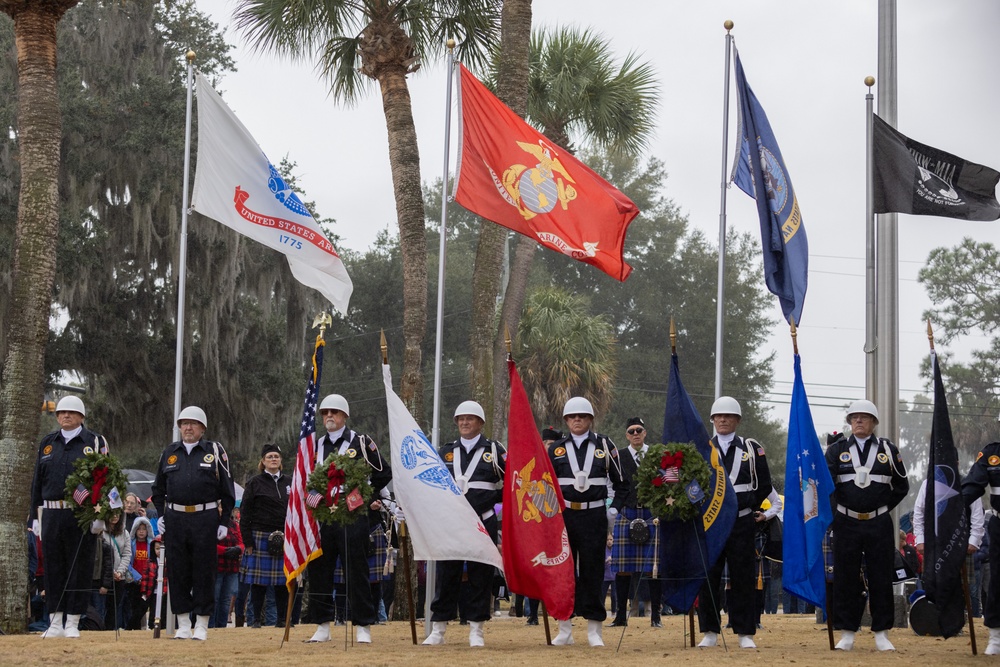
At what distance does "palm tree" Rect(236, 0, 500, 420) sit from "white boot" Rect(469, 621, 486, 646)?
596 cm

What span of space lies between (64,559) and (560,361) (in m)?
21.5

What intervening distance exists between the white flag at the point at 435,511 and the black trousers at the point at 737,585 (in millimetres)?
1806

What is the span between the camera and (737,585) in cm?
1155

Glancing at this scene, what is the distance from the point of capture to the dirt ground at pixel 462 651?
997 centimetres

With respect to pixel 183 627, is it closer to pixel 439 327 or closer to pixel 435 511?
pixel 435 511

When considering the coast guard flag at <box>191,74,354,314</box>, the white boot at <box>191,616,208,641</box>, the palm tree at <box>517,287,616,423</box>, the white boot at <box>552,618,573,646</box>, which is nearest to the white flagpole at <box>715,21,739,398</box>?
the white boot at <box>552,618,573,646</box>

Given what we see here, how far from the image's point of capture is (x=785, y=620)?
1669 centimetres

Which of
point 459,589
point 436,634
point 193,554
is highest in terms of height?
point 193,554

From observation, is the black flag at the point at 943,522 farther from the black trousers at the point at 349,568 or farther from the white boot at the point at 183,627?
the white boot at the point at 183,627

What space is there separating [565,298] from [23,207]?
70.9 feet

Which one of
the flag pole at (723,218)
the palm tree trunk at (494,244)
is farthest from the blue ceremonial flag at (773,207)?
the palm tree trunk at (494,244)

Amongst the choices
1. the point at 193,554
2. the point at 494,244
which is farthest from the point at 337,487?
the point at 494,244

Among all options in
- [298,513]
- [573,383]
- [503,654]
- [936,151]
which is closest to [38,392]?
[298,513]

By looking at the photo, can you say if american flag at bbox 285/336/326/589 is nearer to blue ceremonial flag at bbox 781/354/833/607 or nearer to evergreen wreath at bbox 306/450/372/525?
evergreen wreath at bbox 306/450/372/525
